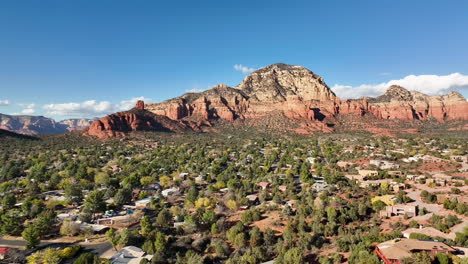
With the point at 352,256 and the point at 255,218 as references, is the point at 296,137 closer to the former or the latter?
the point at 255,218

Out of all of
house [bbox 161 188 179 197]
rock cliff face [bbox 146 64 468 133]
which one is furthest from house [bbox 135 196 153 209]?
rock cliff face [bbox 146 64 468 133]

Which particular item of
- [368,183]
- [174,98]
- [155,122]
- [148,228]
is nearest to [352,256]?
[148,228]

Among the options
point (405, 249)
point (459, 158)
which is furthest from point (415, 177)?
point (405, 249)

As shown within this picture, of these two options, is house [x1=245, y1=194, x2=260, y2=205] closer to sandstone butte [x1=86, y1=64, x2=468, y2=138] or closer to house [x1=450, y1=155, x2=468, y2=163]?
house [x1=450, y1=155, x2=468, y2=163]

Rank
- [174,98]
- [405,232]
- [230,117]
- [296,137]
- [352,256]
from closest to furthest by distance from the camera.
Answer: [352,256] → [405,232] → [296,137] → [230,117] → [174,98]

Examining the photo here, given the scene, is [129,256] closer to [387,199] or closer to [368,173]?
[387,199]
